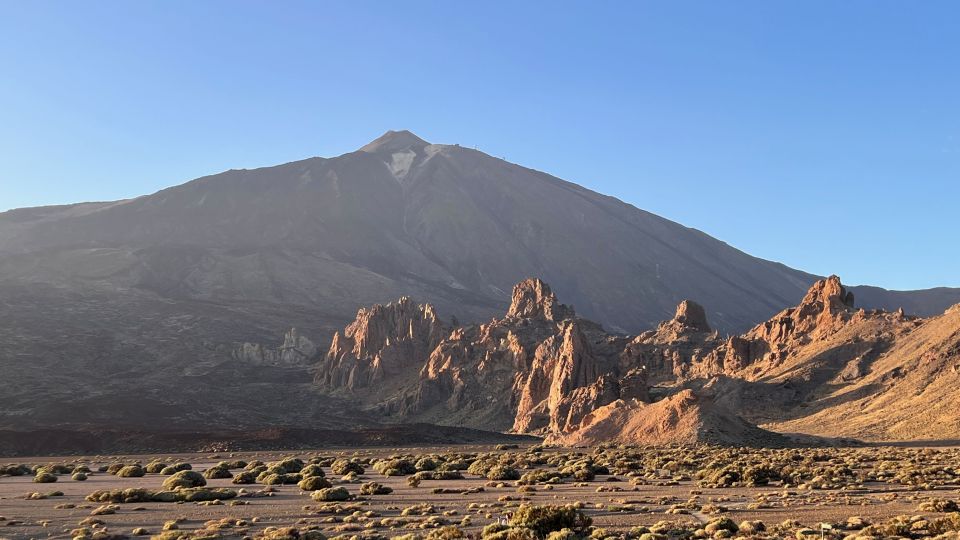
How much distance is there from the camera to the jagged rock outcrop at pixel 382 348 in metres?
157

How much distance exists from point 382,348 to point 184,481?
116 meters

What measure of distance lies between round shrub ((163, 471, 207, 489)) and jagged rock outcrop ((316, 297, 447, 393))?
10670 cm

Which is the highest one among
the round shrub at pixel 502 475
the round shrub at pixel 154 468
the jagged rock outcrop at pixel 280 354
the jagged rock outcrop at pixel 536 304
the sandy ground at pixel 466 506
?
the jagged rock outcrop at pixel 536 304

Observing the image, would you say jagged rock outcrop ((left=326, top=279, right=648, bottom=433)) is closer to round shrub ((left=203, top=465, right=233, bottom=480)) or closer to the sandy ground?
round shrub ((left=203, top=465, right=233, bottom=480))

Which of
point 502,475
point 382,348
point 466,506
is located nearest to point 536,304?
point 382,348

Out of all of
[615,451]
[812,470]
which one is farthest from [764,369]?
[812,470]

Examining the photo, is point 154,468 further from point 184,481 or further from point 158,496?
point 158,496

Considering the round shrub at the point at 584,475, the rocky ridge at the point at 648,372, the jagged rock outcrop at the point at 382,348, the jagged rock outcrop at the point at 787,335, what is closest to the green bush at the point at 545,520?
the round shrub at the point at 584,475

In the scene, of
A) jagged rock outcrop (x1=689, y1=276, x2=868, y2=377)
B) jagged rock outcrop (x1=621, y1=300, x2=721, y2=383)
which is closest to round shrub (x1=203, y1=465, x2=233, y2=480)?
jagged rock outcrop (x1=689, y1=276, x2=868, y2=377)

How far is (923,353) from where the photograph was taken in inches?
3578

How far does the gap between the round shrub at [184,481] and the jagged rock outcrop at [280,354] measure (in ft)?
455

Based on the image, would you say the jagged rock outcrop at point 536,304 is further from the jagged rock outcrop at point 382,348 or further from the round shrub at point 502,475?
the round shrub at point 502,475

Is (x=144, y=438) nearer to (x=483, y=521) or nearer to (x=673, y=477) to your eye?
(x=673, y=477)

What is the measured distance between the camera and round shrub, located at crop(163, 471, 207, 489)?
43719mm
